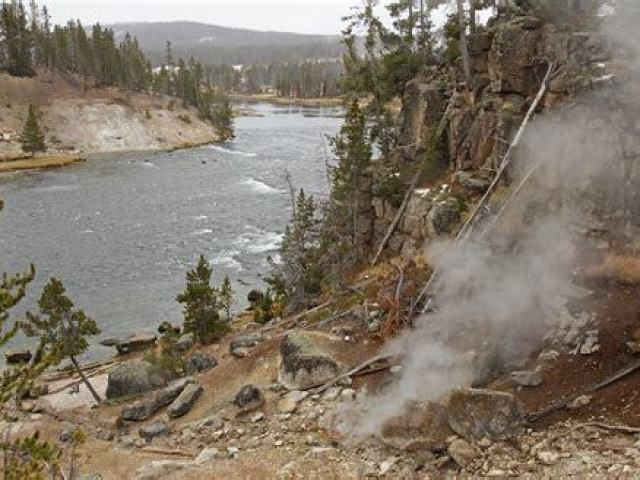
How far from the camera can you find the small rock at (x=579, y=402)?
1261 cm

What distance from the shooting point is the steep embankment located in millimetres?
89188

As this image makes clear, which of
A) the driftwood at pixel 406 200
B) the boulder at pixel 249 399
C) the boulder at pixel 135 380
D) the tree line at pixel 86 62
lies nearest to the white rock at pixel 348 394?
the boulder at pixel 249 399

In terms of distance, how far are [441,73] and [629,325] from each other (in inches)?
722

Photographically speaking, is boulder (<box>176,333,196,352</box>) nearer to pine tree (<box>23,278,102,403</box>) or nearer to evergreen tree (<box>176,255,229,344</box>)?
evergreen tree (<box>176,255,229,344</box>)

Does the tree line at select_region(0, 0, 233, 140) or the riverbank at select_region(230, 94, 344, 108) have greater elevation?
the tree line at select_region(0, 0, 233, 140)

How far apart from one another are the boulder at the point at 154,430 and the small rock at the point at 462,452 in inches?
349

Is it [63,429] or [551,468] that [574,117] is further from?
[63,429]

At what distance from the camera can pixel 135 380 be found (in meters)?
23.4

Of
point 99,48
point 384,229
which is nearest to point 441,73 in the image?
point 384,229

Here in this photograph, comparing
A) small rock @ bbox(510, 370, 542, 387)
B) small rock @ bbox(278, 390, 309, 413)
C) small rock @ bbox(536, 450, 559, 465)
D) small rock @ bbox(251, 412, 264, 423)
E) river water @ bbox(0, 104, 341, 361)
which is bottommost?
river water @ bbox(0, 104, 341, 361)

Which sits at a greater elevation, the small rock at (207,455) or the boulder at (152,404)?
the small rock at (207,455)

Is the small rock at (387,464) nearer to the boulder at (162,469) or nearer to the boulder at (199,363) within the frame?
the boulder at (162,469)

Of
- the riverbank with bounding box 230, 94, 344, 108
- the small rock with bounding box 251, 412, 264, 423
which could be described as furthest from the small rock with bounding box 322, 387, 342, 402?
the riverbank with bounding box 230, 94, 344, 108

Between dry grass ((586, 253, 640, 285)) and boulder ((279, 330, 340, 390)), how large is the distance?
6.74 m
